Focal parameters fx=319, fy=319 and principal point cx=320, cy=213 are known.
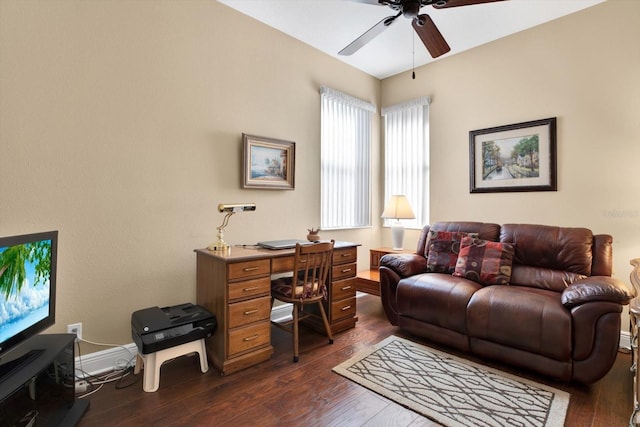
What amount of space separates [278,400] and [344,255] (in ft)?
4.57

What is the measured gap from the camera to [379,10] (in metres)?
2.82

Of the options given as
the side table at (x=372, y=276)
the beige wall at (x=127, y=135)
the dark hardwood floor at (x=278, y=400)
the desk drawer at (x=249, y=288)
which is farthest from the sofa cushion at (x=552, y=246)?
the beige wall at (x=127, y=135)

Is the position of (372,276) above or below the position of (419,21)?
below

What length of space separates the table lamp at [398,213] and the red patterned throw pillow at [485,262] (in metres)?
0.96

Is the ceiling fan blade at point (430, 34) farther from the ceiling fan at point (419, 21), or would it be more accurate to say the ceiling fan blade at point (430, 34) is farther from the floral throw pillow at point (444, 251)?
the floral throw pillow at point (444, 251)

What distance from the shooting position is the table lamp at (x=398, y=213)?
3.80 m

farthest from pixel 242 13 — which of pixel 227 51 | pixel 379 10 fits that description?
pixel 379 10

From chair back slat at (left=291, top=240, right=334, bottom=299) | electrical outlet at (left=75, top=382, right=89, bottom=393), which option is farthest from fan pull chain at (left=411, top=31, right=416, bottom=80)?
electrical outlet at (left=75, top=382, right=89, bottom=393)

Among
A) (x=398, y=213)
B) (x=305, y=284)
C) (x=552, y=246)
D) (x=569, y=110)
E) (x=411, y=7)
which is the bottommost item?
(x=305, y=284)

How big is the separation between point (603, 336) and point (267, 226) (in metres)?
2.62

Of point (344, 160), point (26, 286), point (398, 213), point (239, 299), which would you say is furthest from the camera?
point (344, 160)

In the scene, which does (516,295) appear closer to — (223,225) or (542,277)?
(542,277)

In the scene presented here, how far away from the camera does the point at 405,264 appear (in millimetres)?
2928

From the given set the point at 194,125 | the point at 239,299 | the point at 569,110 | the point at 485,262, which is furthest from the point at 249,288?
the point at 569,110
